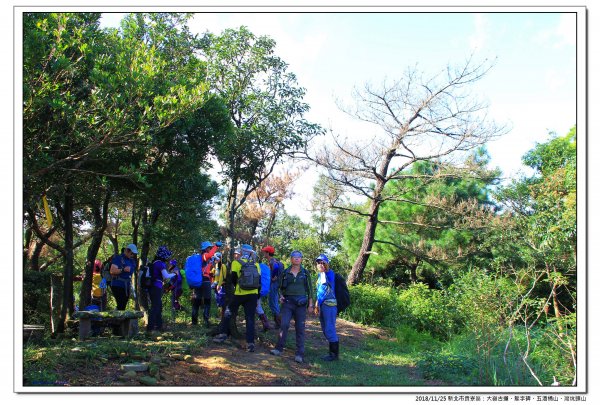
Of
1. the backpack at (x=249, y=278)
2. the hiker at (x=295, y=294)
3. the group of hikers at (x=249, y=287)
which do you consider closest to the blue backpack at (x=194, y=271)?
the group of hikers at (x=249, y=287)

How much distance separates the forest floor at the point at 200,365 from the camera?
6816 millimetres

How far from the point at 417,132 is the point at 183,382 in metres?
12.2

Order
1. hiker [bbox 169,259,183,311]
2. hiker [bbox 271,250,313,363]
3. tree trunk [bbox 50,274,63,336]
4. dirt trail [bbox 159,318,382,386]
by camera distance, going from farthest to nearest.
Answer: hiker [bbox 169,259,183,311] → tree trunk [bbox 50,274,63,336] → hiker [bbox 271,250,313,363] → dirt trail [bbox 159,318,382,386]

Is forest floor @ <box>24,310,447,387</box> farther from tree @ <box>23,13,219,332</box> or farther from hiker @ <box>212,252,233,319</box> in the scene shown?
tree @ <box>23,13,219,332</box>

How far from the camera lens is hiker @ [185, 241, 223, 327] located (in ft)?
34.7

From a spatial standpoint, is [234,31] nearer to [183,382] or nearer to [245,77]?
[245,77]

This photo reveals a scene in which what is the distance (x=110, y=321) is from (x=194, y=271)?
1.90 meters

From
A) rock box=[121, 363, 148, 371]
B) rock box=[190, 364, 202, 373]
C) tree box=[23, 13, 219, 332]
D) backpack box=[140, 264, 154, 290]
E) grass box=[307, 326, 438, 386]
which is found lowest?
grass box=[307, 326, 438, 386]

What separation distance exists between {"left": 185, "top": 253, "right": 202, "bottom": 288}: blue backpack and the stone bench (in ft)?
4.40

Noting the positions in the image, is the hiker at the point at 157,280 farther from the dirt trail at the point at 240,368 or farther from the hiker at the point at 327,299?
the hiker at the point at 327,299

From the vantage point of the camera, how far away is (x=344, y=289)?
948cm

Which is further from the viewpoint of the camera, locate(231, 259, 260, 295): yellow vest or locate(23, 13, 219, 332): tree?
locate(231, 259, 260, 295): yellow vest

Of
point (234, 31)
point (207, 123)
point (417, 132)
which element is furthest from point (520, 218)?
point (207, 123)

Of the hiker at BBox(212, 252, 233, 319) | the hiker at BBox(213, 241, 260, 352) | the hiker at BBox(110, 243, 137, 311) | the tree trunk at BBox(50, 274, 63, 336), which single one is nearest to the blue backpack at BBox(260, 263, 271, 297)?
the hiker at BBox(213, 241, 260, 352)
